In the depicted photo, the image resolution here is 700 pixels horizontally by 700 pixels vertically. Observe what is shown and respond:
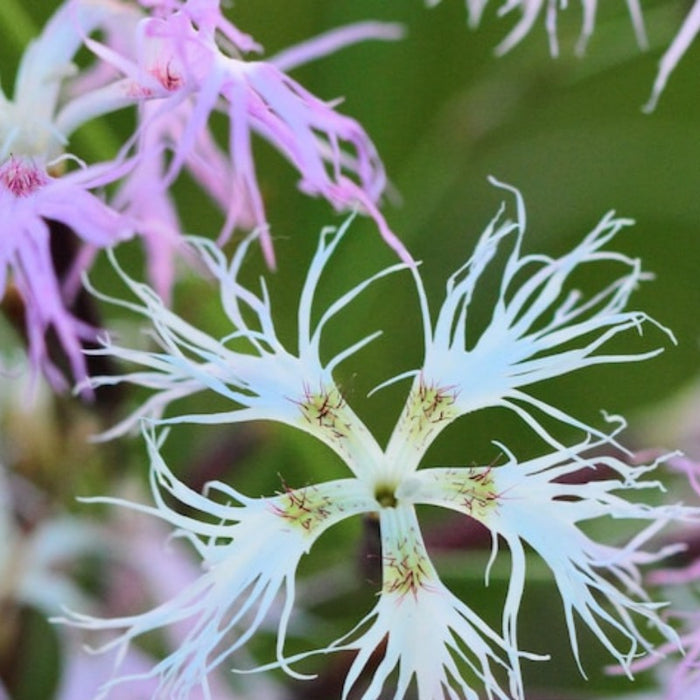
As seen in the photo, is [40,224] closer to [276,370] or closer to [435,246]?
[276,370]

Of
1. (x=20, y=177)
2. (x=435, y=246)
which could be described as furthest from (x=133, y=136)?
(x=435, y=246)

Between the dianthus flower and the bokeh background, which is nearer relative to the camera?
the dianthus flower

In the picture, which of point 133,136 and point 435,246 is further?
point 435,246

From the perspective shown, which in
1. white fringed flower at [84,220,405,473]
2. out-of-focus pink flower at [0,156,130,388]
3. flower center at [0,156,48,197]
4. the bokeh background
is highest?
flower center at [0,156,48,197]

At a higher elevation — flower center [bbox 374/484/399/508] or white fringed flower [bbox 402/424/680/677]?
flower center [bbox 374/484/399/508]

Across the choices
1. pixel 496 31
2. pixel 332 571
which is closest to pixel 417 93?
pixel 496 31

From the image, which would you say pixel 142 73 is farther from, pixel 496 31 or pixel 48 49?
pixel 496 31
